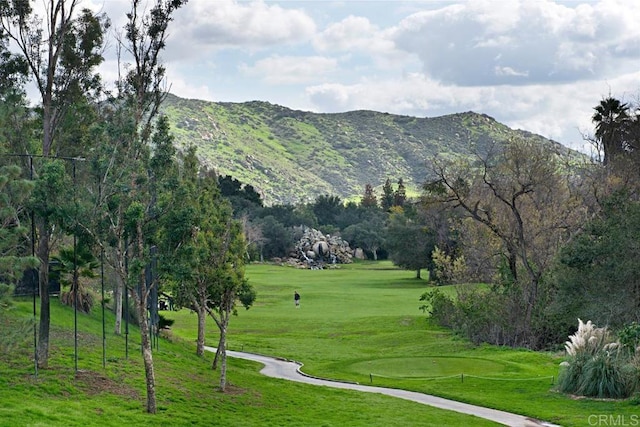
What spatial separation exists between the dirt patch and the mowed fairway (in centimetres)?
1315

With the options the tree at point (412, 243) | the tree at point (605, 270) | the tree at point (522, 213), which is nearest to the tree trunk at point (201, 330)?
the tree at point (522, 213)

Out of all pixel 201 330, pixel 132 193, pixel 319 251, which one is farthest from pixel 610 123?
pixel 319 251

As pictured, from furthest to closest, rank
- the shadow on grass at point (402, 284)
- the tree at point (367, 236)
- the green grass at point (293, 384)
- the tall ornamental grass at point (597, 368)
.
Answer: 1. the tree at point (367, 236)
2. the shadow on grass at point (402, 284)
3. the tall ornamental grass at point (597, 368)
4. the green grass at point (293, 384)

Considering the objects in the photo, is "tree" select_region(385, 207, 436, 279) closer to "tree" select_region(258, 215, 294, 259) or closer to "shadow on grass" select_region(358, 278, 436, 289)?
"shadow on grass" select_region(358, 278, 436, 289)

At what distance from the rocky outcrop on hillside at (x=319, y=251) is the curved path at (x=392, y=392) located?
90.0m

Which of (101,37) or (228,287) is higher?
(101,37)

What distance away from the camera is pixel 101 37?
118 ft

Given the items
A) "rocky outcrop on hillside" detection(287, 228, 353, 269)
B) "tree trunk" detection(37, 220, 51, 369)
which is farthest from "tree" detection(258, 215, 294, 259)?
A: "tree trunk" detection(37, 220, 51, 369)

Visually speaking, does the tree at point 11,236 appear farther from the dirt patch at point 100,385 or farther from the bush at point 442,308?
the bush at point 442,308

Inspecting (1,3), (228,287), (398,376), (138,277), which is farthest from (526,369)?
(1,3)

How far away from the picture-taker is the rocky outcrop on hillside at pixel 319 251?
144m

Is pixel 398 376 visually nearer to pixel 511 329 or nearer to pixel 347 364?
pixel 347 364

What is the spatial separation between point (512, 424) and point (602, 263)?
17885 millimetres

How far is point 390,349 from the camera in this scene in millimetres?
52781
